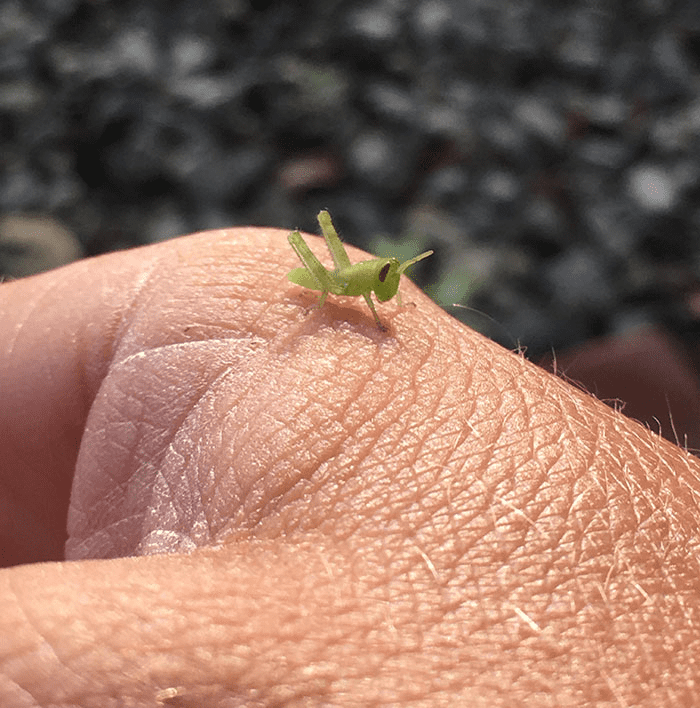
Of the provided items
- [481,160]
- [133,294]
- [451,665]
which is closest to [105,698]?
[451,665]

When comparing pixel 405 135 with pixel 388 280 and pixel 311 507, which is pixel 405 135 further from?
pixel 311 507

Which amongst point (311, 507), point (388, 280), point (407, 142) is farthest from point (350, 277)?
point (407, 142)

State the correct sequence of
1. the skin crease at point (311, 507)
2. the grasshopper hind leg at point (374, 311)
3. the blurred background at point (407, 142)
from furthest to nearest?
1. the blurred background at point (407, 142)
2. the grasshopper hind leg at point (374, 311)
3. the skin crease at point (311, 507)

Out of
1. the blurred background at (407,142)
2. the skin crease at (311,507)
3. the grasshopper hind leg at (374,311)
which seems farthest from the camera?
the blurred background at (407,142)

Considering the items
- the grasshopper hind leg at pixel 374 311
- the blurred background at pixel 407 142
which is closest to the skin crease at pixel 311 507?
the grasshopper hind leg at pixel 374 311

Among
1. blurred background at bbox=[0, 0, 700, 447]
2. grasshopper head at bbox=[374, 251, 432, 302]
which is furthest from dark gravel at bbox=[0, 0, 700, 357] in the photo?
grasshopper head at bbox=[374, 251, 432, 302]

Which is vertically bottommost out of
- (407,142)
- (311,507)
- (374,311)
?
(311,507)

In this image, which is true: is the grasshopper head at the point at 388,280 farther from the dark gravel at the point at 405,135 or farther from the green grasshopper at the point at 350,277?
the dark gravel at the point at 405,135
